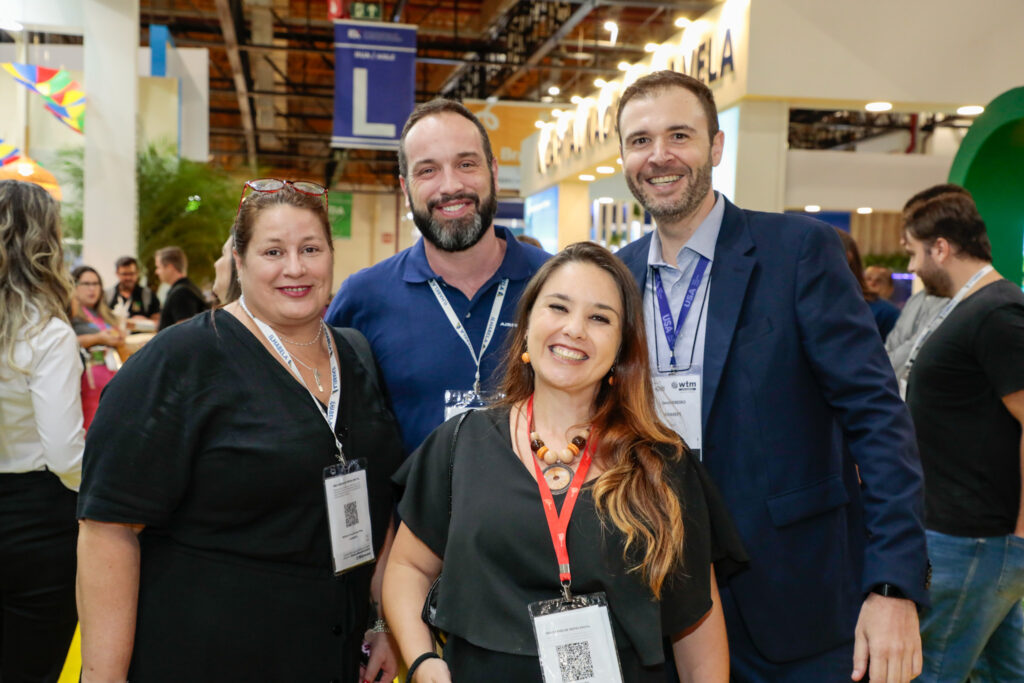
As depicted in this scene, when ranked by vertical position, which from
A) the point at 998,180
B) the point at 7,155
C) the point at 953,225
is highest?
the point at 7,155

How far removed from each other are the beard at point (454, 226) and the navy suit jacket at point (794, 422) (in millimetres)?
713

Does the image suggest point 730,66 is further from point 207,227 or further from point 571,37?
point 571,37

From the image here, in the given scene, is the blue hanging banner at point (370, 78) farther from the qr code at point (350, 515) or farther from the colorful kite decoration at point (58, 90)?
the qr code at point (350, 515)

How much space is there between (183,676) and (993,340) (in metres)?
2.49

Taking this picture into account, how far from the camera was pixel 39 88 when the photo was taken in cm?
829

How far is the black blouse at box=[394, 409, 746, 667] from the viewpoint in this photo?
157 cm

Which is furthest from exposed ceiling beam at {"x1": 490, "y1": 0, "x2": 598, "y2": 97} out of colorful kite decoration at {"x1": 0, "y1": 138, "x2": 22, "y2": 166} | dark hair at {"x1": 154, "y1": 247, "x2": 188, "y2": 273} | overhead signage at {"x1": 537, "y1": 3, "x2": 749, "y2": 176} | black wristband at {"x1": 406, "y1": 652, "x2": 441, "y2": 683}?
black wristband at {"x1": 406, "y1": 652, "x2": 441, "y2": 683}

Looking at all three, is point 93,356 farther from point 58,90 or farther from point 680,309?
point 58,90

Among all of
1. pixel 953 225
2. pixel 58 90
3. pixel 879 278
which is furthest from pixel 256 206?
pixel 58 90

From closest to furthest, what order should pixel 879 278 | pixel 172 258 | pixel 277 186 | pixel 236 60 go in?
pixel 277 186 < pixel 879 278 < pixel 172 258 < pixel 236 60

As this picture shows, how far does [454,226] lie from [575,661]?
1205mm

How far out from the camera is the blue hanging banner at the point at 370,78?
933 centimetres

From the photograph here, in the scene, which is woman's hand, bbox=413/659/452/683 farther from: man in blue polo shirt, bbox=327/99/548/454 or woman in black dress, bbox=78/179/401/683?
man in blue polo shirt, bbox=327/99/548/454

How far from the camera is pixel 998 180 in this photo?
5.84 meters
